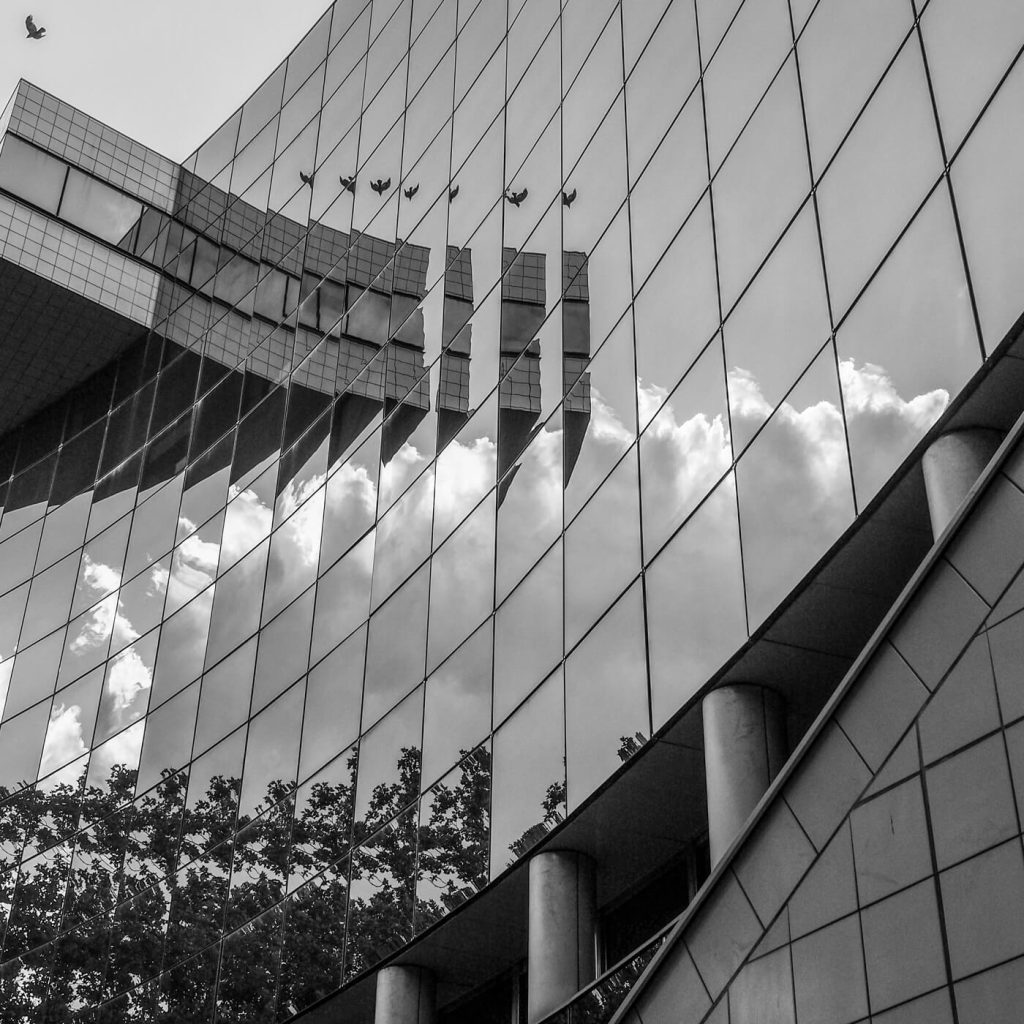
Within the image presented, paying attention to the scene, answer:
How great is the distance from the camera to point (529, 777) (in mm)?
19516

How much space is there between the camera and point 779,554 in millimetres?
15078

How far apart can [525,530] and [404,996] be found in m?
8.02

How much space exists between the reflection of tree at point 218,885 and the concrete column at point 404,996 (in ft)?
1.57

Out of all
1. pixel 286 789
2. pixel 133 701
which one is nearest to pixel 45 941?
pixel 133 701

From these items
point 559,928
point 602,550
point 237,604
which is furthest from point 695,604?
point 237,604

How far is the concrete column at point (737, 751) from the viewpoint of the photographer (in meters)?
15.5

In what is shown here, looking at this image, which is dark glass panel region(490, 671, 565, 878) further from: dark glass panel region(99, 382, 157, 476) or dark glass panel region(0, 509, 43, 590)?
dark glass panel region(0, 509, 43, 590)

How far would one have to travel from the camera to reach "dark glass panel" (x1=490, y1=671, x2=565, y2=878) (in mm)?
Result: 18953

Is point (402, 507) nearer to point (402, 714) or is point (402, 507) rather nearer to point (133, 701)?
point (402, 714)

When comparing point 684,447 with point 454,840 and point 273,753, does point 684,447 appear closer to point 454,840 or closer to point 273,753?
point 454,840

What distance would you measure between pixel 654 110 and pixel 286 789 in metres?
14.5

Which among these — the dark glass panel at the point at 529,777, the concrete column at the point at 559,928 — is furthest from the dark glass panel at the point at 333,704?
the concrete column at the point at 559,928

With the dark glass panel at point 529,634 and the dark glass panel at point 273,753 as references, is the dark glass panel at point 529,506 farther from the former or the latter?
the dark glass panel at point 273,753

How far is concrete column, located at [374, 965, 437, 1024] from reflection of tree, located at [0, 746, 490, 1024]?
48cm
